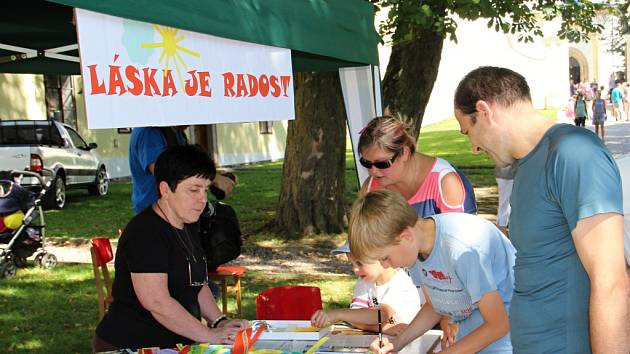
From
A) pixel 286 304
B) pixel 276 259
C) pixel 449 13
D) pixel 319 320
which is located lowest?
pixel 276 259

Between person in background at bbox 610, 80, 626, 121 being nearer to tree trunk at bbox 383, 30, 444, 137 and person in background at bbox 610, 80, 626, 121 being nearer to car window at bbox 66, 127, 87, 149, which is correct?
car window at bbox 66, 127, 87, 149

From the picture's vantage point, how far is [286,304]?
3.74m

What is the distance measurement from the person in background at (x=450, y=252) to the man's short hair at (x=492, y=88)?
425 mm

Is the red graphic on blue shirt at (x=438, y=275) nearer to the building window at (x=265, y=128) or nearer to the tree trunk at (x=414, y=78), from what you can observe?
the tree trunk at (x=414, y=78)

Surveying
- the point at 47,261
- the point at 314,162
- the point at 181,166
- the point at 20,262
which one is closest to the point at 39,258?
the point at 47,261

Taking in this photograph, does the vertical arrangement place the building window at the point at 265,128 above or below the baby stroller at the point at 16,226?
above

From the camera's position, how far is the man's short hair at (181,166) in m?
3.19

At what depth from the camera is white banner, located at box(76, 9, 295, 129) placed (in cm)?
266

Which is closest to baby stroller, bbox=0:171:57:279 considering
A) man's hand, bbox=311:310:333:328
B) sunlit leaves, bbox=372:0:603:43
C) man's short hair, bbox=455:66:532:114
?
sunlit leaves, bbox=372:0:603:43

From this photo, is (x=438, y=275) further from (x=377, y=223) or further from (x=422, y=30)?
(x=422, y=30)

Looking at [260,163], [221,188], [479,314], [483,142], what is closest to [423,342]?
[479,314]

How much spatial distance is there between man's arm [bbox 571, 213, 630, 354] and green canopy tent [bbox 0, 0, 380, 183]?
1770 mm

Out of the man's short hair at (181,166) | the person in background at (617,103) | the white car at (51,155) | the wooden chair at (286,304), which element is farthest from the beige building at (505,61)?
the man's short hair at (181,166)

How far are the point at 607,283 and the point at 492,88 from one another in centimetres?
55
